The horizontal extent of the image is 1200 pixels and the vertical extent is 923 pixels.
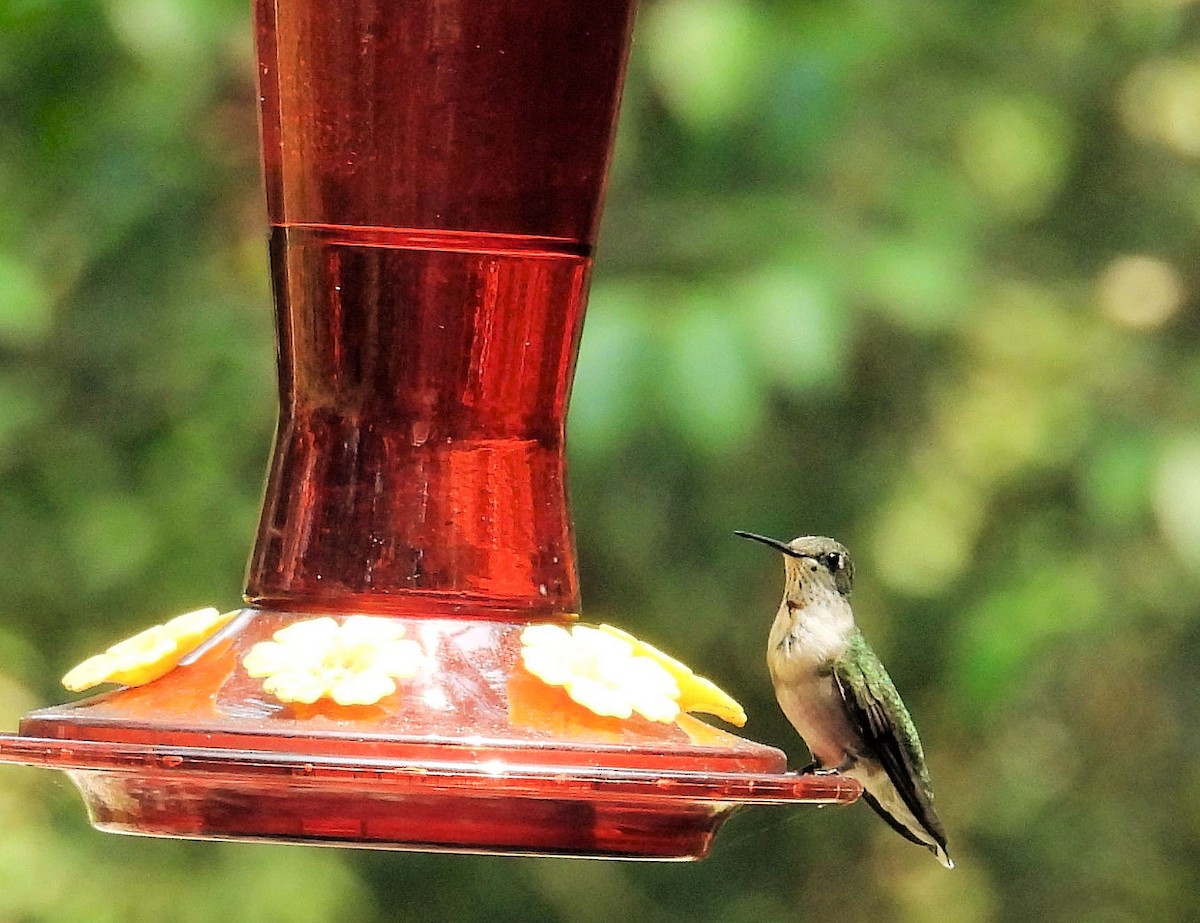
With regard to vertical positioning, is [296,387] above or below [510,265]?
below

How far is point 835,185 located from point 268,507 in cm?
453

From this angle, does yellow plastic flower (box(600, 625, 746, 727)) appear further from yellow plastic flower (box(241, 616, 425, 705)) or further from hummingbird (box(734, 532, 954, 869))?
hummingbird (box(734, 532, 954, 869))

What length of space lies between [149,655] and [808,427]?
4.95 m

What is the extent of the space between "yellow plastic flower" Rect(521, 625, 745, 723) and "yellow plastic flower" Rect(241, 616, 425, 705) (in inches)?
5.5

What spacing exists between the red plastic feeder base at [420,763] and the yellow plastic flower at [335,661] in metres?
0.02

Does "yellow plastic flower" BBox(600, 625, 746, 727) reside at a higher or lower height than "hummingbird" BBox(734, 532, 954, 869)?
higher

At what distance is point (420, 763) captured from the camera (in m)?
2.06

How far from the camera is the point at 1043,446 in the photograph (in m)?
6.48

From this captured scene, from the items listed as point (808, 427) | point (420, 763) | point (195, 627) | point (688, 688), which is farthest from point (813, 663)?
point (808, 427)

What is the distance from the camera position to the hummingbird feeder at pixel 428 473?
2230 mm

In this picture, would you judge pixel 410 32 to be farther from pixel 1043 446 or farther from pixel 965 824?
pixel 965 824

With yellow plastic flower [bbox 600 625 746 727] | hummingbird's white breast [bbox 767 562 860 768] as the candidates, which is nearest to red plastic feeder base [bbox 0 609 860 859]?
yellow plastic flower [bbox 600 625 746 727]

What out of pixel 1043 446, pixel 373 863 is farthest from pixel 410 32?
pixel 373 863

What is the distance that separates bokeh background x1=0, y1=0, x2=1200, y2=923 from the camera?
5957 millimetres
